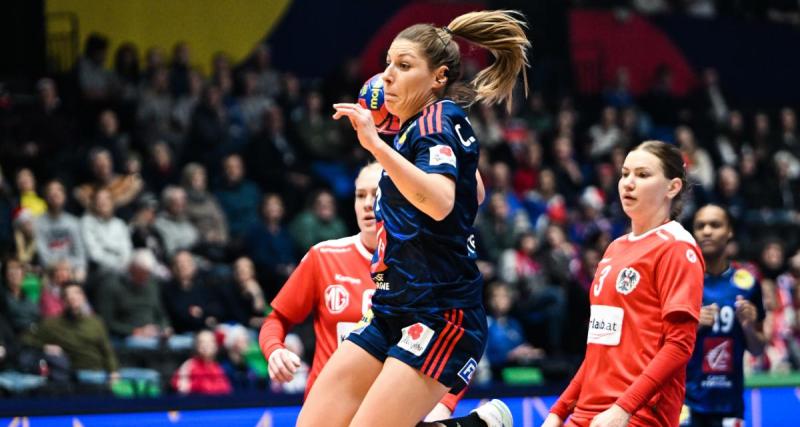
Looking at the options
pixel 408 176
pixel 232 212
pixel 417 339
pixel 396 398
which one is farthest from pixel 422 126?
pixel 232 212

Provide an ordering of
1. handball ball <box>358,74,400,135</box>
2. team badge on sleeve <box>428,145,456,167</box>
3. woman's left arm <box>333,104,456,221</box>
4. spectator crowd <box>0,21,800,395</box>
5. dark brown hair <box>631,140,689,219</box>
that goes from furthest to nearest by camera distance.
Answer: spectator crowd <box>0,21,800,395</box>
dark brown hair <box>631,140,689,219</box>
handball ball <box>358,74,400,135</box>
team badge on sleeve <box>428,145,456,167</box>
woman's left arm <box>333,104,456,221</box>

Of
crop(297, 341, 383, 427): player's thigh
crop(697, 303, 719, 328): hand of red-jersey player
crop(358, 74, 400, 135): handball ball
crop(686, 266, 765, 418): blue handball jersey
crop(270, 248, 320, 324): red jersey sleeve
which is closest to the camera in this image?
crop(297, 341, 383, 427): player's thigh

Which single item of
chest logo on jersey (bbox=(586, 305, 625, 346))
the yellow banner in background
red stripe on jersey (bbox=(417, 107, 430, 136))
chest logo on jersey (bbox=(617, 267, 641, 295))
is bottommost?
chest logo on jersey (bbox=(586, 305, 625, 346))

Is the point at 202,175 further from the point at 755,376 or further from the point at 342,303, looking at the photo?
the point at 342,303

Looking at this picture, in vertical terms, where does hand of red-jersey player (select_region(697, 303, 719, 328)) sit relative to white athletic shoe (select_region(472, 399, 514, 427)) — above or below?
above

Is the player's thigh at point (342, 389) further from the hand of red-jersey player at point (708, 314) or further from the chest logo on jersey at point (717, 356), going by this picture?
the chest logo on jersey at point (717, 356)

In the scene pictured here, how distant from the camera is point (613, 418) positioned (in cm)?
393

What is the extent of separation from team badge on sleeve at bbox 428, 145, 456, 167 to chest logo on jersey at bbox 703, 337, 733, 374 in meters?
2.61

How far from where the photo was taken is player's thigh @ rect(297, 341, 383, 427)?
12.2 feet

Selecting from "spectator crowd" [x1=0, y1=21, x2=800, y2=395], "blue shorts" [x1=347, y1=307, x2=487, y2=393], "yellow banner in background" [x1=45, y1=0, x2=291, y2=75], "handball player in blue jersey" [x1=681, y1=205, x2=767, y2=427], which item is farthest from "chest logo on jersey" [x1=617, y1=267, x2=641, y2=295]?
"yellow banner in background" [x1=45, y1=0, x2=291, y2=75]

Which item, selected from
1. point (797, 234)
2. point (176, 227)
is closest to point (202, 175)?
point (176, 227)

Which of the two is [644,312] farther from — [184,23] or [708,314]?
[184,23]

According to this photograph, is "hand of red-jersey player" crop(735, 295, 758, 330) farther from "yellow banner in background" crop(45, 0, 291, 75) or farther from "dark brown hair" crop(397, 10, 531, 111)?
"yellow banner in background" crop(45, 0, 291, 75)

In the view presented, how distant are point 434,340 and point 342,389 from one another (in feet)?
1.15
